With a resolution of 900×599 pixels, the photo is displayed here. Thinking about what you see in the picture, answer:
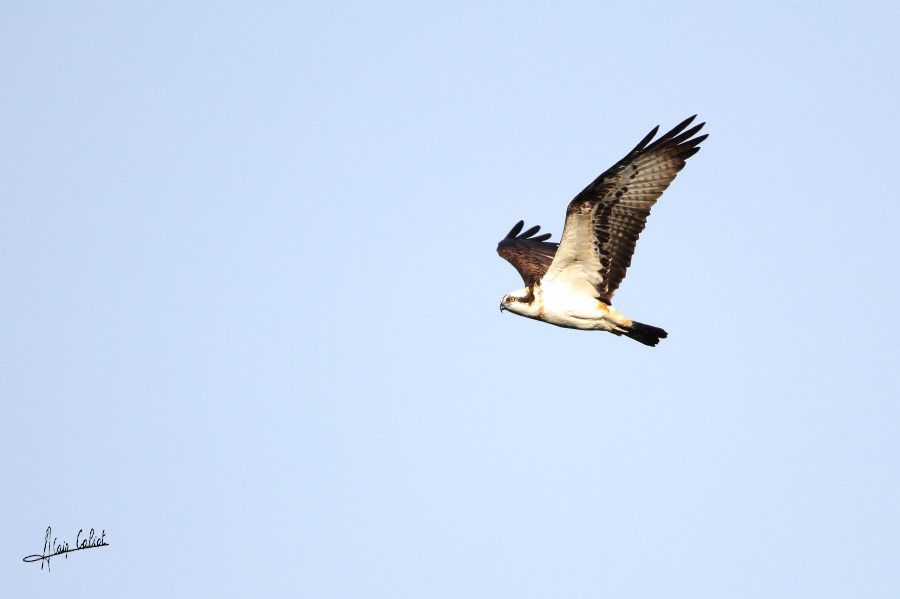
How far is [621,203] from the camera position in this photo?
12242 mm

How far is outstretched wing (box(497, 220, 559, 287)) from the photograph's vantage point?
15.3 meters

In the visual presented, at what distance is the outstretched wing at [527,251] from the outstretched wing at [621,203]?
1463 mm

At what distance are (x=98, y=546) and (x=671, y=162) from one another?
8132 millimetres

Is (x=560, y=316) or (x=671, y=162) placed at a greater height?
(x=671, y=162)

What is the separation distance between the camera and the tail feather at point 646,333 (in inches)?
506

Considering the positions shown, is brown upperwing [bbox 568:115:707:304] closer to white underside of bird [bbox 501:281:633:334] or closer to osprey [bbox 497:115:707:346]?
osprey [bbox 497:115:707:346]

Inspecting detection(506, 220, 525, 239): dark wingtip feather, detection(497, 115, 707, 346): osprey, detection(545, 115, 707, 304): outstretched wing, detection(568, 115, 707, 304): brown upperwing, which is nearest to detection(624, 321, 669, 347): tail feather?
detection(497, 115, 707, 346): osprey

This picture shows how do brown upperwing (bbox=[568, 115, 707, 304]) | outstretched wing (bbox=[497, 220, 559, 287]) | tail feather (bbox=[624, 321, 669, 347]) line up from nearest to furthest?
1. brown upperwing (bbox=[568, 115, 707, 304])
2. tail feather (bbox=[624, 321, 669, 347])
3. outstretched wing (bbox=[497, 220, 559, 287])

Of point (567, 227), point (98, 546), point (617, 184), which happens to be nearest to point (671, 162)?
point (617, 184)

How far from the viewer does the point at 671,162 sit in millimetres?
12141

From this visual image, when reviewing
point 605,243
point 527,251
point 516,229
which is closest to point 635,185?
point 605,243

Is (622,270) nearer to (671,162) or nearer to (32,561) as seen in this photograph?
(671,162)

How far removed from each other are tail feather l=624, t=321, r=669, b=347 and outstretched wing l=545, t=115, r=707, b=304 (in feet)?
2.38

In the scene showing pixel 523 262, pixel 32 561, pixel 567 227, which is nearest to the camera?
pixel 32 561
